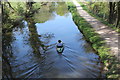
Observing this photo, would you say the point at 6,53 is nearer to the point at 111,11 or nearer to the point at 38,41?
the point at 38,41

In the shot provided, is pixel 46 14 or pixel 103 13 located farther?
pixel 46 14

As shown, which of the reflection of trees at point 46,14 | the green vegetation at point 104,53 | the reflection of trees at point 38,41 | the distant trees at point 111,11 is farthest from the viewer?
the reflection of trees at point 46,14

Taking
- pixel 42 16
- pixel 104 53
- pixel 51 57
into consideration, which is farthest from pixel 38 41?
pixel 42 16

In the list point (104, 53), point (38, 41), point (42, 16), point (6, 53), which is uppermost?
point (42, 16)

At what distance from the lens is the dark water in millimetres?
15648

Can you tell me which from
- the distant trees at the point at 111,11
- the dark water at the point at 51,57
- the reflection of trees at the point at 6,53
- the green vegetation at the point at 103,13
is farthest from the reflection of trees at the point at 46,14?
the reflection of trees at the point at 6,53

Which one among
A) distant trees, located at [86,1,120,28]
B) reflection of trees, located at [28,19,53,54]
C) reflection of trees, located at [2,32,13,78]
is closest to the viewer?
reflection of trees, located at [2,32,13,78]

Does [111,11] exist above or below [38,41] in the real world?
above

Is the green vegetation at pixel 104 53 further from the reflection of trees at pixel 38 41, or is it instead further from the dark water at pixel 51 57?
the reflection of trees at pixel 38 41

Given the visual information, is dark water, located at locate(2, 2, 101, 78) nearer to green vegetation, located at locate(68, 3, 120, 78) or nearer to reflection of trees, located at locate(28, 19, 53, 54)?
reflection of trees, located at locate(28, 19, 53, 54)

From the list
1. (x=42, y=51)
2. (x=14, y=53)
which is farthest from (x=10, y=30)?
(x=42, y=51)

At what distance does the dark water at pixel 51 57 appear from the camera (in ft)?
51.3

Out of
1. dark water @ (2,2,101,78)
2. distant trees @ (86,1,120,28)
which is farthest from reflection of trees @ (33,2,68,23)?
dark water @ (2,2,101,78)

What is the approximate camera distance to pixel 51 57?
19.0 m
